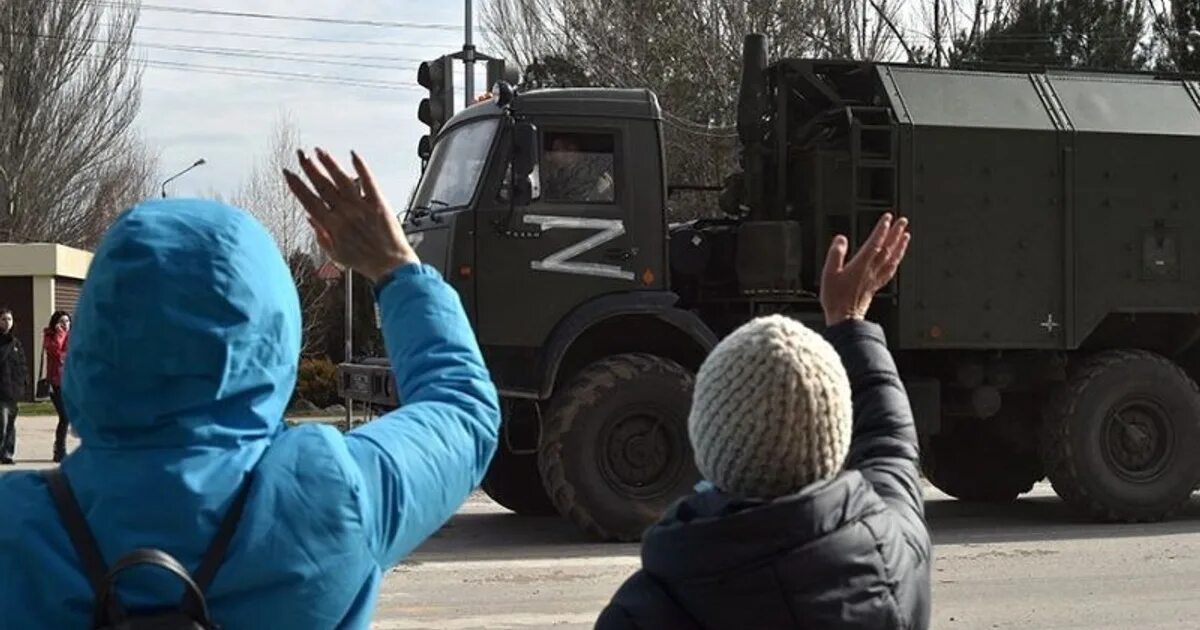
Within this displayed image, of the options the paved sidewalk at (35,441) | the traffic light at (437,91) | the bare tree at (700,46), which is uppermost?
the bare tree at (700,46)

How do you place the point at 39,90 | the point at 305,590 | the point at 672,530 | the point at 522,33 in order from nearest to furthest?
the point at 305,590 < the point at 672,530 < the point at 522,33 < the point at 39,90

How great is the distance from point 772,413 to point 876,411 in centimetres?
57

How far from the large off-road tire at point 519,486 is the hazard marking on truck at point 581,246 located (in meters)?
2.03

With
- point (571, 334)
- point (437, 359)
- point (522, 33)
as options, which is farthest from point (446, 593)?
point (522, 33)

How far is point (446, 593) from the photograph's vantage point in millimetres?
8422

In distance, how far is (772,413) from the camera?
6.78ft

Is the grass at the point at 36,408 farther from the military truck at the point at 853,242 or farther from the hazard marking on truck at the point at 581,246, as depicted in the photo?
the hazard marking on truck at the point at 581,246

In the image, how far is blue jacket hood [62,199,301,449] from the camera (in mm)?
1794

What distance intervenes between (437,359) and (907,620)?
2.63 feet

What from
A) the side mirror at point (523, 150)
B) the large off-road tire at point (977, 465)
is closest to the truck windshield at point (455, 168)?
the side mirror at point (523, 150)

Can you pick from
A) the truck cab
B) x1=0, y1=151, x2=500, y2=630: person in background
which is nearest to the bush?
the truck cab

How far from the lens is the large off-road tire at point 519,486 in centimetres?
1150

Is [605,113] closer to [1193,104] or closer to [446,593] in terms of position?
[446,593]

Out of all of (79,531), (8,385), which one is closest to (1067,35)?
(8,385)
